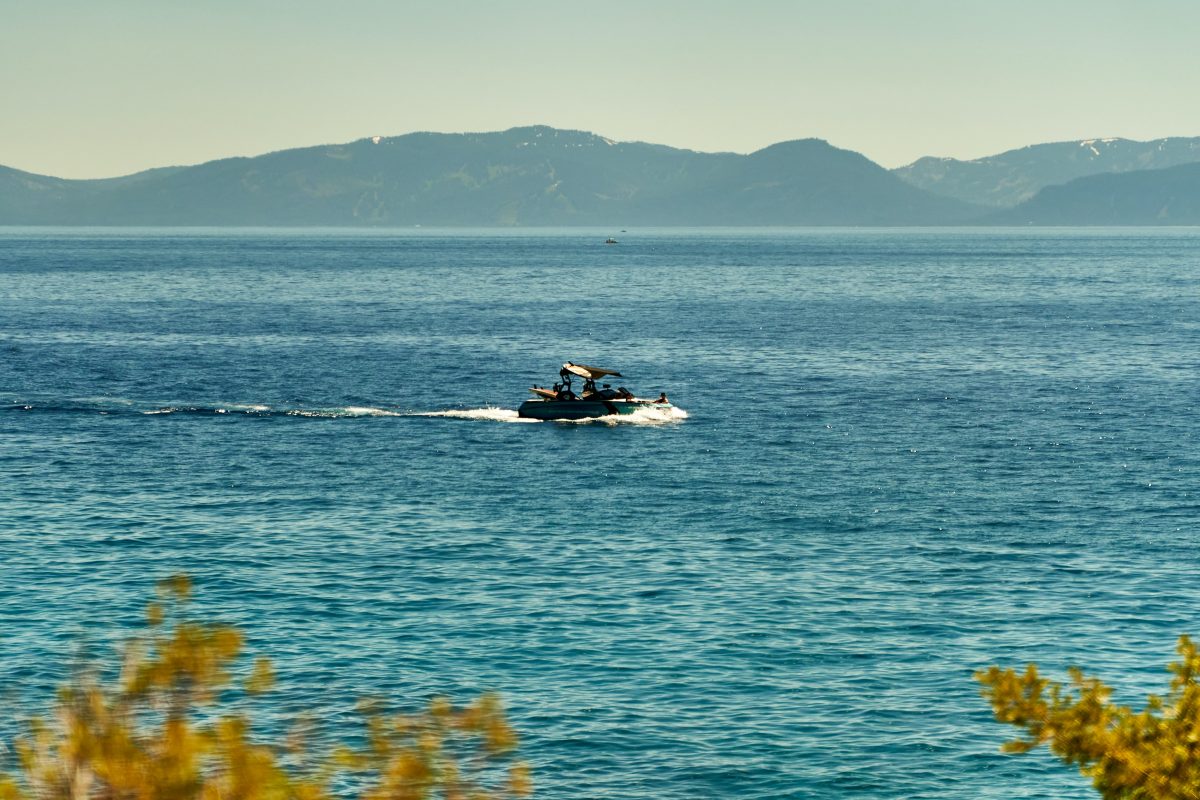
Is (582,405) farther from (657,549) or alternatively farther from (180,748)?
(180,748)

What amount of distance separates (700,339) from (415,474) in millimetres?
76545

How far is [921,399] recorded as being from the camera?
96.8 metres

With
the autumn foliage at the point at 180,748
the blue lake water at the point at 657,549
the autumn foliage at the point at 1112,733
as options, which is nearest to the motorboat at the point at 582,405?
the blue lake water at the point at 657,549

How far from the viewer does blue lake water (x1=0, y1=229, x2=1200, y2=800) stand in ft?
120

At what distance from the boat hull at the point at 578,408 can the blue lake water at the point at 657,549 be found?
1.76 metres

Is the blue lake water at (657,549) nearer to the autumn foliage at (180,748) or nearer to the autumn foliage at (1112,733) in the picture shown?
the autumn foliage at (1112,733)

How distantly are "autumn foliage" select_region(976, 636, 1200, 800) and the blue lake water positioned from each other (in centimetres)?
1729

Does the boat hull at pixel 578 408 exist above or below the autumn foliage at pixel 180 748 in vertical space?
below

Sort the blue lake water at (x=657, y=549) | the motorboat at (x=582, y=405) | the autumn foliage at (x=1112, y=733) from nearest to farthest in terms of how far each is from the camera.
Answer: the autumn foliage at (x=1112, y=733) < the blue lake water at (x=657, y=549) < the motorboat at (x=582, y=405)

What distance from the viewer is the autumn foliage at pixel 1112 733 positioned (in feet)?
48.6

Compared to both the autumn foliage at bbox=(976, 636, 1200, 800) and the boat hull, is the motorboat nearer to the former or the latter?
the boat hull

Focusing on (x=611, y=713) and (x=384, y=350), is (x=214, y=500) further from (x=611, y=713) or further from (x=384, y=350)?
(x=384, y=350)

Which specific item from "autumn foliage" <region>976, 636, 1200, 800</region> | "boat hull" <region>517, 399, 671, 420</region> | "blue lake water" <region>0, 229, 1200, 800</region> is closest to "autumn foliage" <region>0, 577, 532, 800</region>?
"autumn foliage" <region>976, 636, 1200, 800</region>

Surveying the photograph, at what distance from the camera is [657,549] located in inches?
2084
